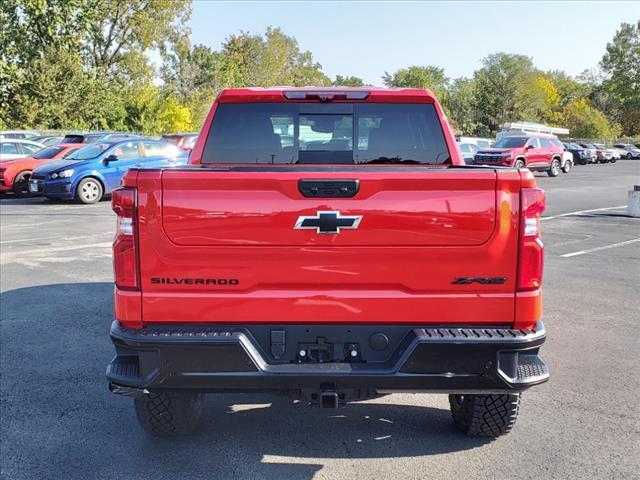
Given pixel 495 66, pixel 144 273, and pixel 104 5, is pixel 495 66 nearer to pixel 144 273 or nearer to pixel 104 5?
pixel 104 5

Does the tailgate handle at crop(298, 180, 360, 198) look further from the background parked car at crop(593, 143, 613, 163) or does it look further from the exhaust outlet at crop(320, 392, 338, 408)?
the background parked car at crop(593, 143, 613, 163)

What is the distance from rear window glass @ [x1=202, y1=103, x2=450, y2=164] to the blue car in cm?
1277

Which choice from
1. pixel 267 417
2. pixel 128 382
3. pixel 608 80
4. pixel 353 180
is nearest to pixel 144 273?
pixel 128 382

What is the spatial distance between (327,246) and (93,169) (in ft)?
51.8

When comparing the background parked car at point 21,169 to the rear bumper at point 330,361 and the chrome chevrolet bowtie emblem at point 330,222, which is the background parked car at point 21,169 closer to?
the rear bumper at point 330,361

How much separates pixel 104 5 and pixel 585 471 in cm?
4758

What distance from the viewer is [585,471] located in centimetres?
346

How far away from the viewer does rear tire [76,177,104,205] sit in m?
17.1

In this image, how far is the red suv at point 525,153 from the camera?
29.5 meters

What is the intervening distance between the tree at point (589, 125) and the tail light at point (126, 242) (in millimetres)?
93703

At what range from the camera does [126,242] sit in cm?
303

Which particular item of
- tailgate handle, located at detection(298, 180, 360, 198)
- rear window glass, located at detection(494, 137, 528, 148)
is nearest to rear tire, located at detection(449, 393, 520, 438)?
tailgate handle, located at detection(298, 180, 360, 198)

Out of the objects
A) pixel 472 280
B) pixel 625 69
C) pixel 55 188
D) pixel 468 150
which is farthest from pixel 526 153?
pixel 625 69

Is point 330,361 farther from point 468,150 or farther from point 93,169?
point 468,150
